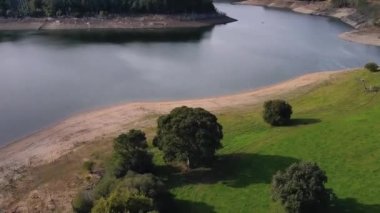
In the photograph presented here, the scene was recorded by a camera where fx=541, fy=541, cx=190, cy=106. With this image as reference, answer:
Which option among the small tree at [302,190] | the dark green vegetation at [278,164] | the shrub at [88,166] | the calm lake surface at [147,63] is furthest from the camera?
the calm lake surface at [147,63]

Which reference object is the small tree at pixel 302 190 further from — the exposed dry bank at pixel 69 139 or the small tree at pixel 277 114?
the exposed dry bank at pixel 69 139

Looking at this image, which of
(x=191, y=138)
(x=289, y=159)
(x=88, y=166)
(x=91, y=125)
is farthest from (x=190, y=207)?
(x=91, y=125)

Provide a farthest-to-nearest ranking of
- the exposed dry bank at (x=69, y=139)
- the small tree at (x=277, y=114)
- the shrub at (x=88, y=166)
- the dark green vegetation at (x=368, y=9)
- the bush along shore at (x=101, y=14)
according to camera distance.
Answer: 1. the bush along shore at (x=101, y=14)
2. the dark green vegetation at (x=368, y=9)
3. the small tree at (x=277, y=114)
4. the shrub at (x=88, y=166)
5. the exposed dry bank at (x=69, y=139)

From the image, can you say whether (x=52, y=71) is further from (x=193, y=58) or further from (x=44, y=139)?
(x=44, y=139)

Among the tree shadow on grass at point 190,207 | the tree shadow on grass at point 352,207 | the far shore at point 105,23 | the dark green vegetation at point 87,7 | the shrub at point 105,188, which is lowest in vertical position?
the tree shadow on grass at point 190,207

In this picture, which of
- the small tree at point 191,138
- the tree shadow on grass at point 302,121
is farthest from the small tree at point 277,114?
the small tree at point 191,138

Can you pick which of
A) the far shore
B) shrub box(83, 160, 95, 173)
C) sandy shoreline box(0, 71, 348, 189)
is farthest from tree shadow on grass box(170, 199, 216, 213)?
the far shore
